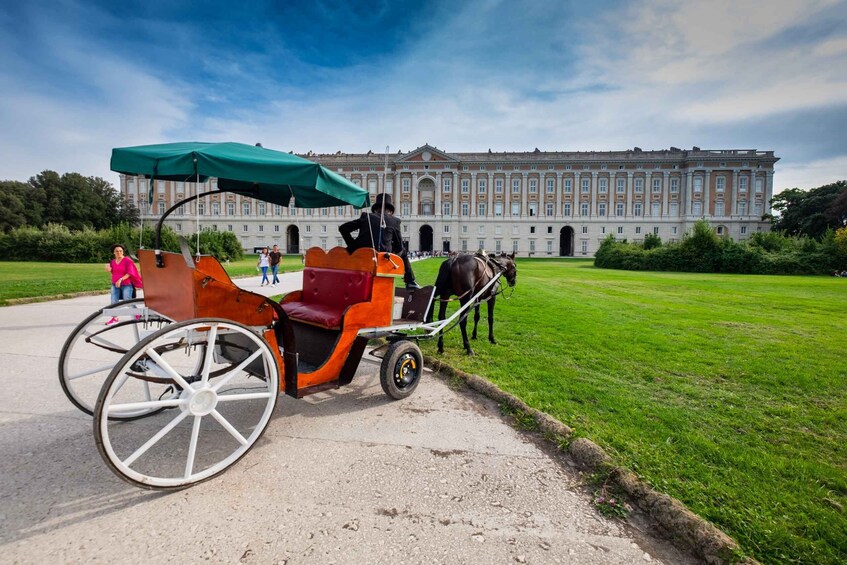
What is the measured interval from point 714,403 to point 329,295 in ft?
14.9

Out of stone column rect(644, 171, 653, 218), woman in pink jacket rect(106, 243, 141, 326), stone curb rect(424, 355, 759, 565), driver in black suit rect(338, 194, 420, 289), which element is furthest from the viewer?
stone column rect(644, 171, 653, 218)

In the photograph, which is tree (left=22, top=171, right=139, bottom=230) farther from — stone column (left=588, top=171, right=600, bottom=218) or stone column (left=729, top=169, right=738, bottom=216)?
stone column (left=729, top=169, right=738, bottom=216)

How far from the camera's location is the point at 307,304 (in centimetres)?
520

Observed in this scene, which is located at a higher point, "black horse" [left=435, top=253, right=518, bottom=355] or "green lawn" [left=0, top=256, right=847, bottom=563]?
"black horse" [left=435, top=253, right=518, bottom=355]

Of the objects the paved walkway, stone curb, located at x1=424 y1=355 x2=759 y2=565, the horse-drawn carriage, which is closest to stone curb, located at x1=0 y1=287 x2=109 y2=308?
the horse-drawn carriage

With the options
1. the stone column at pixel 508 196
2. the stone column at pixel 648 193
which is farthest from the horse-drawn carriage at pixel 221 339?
the stone column at pixel 648 193

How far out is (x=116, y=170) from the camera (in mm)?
3979

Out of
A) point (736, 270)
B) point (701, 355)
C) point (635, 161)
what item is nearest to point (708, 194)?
point (635, 161)

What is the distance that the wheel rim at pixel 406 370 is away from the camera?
4660mm

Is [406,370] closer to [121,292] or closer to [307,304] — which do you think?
[307,304]

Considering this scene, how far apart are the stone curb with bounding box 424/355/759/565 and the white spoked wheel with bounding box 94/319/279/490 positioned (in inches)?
97.9

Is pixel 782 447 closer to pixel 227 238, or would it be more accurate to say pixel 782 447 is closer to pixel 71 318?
pixel 71 318

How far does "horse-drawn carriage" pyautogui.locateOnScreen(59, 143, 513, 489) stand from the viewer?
2963mm

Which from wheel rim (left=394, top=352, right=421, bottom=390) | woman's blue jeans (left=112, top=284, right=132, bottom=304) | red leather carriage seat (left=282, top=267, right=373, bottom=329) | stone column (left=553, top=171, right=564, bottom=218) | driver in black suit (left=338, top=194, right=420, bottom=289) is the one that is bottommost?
wheel rim (left=394, top=352, right=421, bottom=390)
